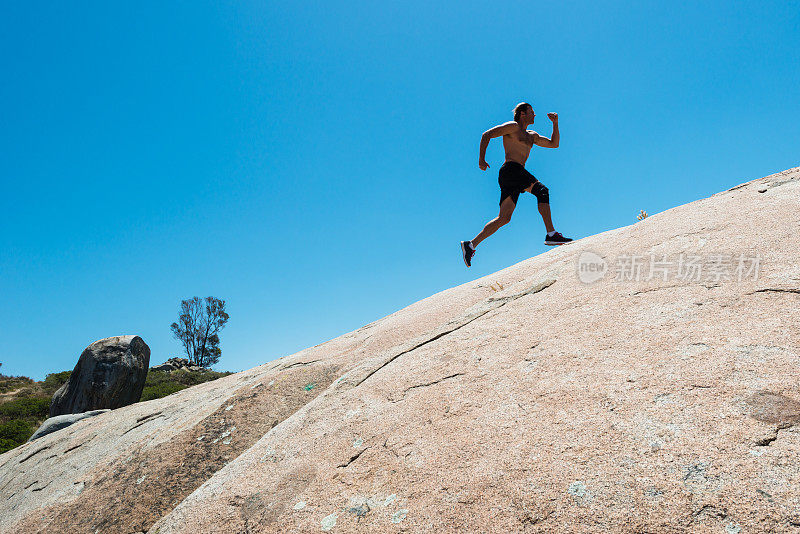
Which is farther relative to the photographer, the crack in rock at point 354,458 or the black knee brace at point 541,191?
the black knee brace at point 541,191

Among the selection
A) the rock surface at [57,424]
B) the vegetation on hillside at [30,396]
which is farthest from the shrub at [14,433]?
the rock surface at [57,424]

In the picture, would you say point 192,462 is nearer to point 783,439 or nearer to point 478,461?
point 478,461

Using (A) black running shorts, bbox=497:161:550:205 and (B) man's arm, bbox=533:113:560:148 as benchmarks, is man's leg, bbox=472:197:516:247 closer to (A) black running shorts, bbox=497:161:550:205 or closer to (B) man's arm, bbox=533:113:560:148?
(A) black running shorts, bbox=497:161:550:205

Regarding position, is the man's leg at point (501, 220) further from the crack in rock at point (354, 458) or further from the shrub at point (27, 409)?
the shrub at point (27, 409)

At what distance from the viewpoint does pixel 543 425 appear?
79.1 inches

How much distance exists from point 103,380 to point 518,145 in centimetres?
1314

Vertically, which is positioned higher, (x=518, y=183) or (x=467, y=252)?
(x=518, y=183)

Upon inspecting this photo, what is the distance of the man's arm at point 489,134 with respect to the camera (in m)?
6.34

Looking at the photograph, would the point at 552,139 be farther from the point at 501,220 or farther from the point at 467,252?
the point at 467,252

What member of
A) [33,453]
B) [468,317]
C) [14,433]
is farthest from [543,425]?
[14,433]

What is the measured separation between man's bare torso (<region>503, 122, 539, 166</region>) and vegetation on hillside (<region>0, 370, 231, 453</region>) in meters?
16.0

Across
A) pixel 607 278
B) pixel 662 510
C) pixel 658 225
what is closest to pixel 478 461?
pixel 662 510

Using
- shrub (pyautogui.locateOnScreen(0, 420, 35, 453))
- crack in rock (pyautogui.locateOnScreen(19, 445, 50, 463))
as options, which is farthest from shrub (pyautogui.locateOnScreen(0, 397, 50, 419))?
crack in rock (pyautogui.locateOnScreen(19, 445, 50, 463))

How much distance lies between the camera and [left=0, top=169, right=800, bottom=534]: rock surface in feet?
5.14
